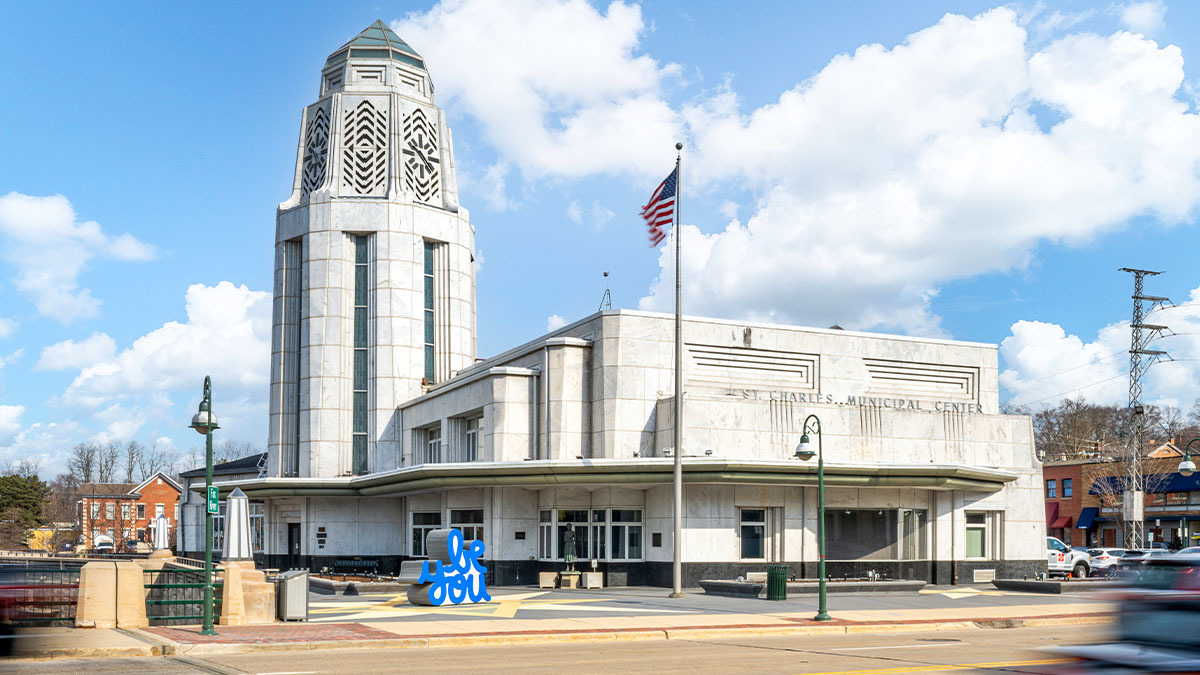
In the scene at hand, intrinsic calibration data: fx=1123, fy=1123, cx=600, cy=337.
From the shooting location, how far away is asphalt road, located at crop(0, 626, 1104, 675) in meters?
17.3

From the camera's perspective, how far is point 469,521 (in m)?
45.5

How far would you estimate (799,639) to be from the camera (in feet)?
77.8

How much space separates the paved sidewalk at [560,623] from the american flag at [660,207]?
11.8 meters

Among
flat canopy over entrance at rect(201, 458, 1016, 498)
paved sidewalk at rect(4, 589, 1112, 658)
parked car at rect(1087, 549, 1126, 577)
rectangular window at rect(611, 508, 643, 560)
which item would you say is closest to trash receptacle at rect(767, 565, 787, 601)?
paved sidewalk at rect(4, 589, 1112, 658)

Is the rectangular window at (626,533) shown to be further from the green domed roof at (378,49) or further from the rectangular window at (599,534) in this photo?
the green domed roof at (378,49)

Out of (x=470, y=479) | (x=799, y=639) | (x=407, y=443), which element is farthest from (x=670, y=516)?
(x=407, y=443)

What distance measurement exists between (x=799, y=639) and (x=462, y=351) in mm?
39898

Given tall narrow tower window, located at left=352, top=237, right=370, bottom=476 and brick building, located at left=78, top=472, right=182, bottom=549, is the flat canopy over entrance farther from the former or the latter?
brick building, located at left=78, top=472, right=182, bottom=549

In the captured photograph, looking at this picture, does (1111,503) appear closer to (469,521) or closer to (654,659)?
(469,521)

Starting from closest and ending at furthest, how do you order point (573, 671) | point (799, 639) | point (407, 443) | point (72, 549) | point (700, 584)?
point (573, 671) < point (799, 639) < point (700, 584) < point (407, 443) < point (72, 549)

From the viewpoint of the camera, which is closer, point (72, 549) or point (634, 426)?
point (634, 426)

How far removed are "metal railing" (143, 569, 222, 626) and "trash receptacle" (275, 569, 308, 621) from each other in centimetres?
137

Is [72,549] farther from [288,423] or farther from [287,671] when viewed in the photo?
[287,671]

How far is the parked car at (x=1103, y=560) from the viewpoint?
50.3 meters
